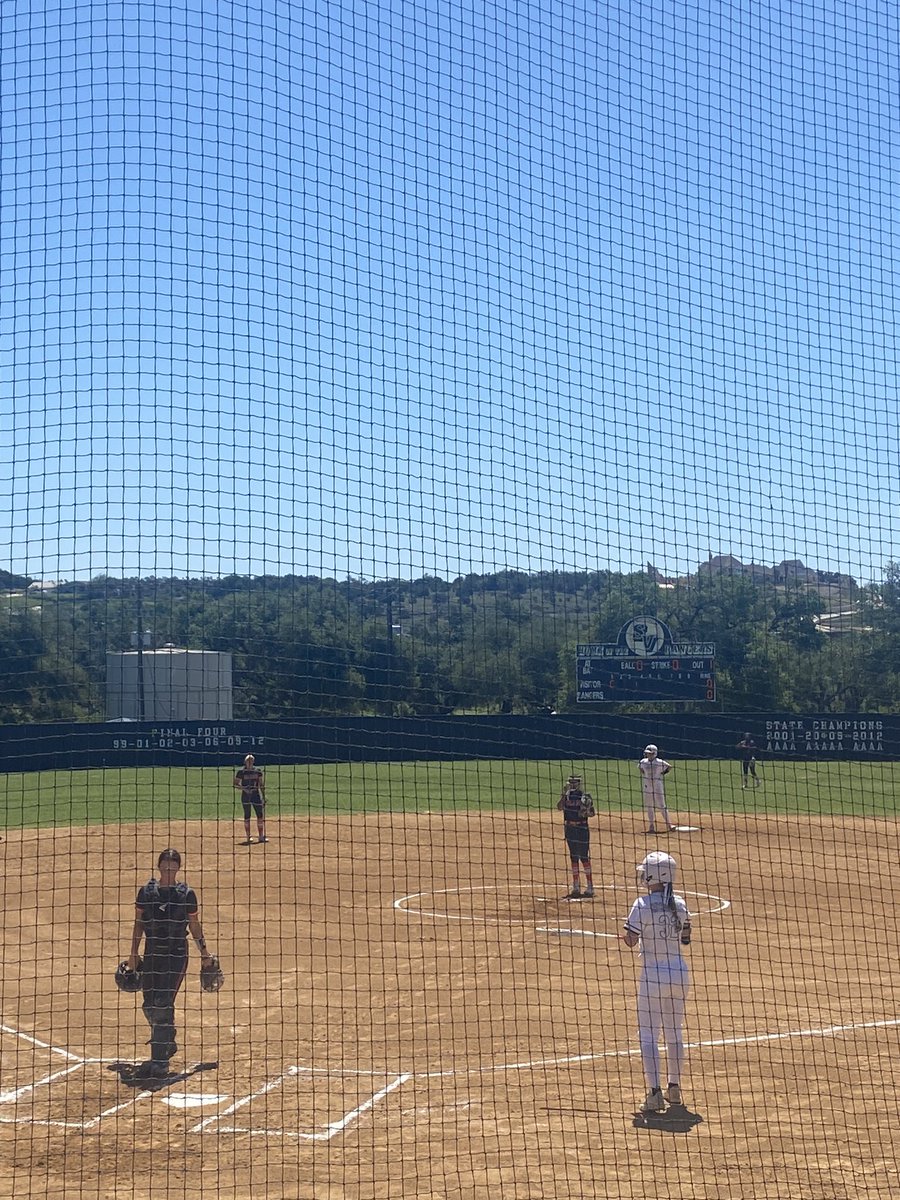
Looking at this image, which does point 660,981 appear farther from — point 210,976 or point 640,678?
point 640,678

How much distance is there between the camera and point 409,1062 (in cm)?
982

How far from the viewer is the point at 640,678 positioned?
1034 inches

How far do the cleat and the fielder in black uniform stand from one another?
3433 millimetres

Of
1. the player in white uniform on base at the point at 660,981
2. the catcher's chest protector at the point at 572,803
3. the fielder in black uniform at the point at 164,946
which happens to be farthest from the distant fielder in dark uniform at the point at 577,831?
the player in white uniform on base at the point at 660,981

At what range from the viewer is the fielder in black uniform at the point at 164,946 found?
9.70 metres

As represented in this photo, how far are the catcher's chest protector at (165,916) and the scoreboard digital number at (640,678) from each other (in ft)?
51.3

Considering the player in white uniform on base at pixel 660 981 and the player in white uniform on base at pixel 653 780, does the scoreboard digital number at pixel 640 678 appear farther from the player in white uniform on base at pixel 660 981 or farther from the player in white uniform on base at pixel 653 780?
the player in white uniform on base at pixel 660 981

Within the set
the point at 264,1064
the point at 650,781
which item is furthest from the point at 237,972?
the point at 650,781

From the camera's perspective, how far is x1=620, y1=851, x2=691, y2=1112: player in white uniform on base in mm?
8453

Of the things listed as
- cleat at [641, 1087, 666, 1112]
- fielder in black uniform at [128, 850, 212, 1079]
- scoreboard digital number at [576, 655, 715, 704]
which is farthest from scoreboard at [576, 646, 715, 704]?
cleat at [641, 1087, 666, 1112]

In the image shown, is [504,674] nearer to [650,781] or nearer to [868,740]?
[650,781]

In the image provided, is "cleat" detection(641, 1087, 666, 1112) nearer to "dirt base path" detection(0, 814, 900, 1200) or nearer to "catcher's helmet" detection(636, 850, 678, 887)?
"dirt base path" detection(0, 814, 900, 1200)

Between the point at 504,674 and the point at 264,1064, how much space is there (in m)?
7.02

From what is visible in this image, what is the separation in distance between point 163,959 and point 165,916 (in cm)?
32
